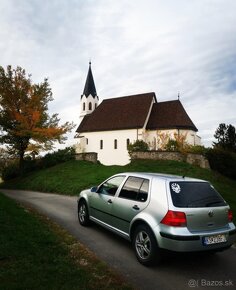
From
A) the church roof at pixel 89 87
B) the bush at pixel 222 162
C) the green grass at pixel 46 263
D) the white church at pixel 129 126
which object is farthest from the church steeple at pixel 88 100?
the green grass at pixel 46 263

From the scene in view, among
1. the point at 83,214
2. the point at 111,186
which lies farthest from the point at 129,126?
the point at 111,186

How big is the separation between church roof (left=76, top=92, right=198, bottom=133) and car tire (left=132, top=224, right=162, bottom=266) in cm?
3323

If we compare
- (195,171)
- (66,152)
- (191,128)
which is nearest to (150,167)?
(195,171)

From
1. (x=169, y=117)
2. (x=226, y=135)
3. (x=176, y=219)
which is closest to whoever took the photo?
(x=176, y=219)

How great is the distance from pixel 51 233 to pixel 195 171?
18299 millimetres

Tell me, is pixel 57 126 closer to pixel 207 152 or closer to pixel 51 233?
pixel 207 152

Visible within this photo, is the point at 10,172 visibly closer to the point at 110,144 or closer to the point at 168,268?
the point at 110,144

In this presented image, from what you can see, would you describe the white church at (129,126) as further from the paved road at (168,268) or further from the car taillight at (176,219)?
the car taillight at (176,219)

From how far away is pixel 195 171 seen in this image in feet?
77.5

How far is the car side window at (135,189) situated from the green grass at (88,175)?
33.7 ft

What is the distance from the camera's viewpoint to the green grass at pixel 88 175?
A: 18405 mm

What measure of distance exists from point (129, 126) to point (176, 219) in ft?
118

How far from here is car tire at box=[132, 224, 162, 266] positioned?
538 cm

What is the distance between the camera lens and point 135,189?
636 centimetres
